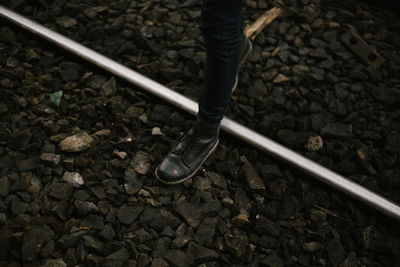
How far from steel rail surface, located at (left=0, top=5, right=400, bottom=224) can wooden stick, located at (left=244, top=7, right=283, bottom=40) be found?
1006 millimetres

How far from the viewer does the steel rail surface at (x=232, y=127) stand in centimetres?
→ 171

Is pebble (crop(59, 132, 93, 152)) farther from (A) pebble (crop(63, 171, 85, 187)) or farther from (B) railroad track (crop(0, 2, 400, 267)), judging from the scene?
(B) railroad track (crop(0, 2, 400, 267))

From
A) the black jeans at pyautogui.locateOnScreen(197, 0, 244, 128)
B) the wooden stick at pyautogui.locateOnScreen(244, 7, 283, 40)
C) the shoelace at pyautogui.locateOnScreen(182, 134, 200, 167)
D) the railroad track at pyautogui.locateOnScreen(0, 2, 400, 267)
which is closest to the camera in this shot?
the black jeans at pyautogui.locateOnScreen(197, 0, 244, 128)

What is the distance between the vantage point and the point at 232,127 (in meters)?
1.97

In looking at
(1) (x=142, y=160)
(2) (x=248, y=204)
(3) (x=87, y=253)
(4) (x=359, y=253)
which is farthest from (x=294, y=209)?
(3) (x=87, y=253)

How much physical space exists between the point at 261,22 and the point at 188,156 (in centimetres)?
158

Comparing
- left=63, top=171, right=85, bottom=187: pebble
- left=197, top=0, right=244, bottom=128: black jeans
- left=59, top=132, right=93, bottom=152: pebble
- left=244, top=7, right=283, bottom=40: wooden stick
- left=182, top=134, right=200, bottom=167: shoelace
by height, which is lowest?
left=63, top=171, right=85, bottom=187: pebble

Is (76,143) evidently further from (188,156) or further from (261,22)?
(261,22)

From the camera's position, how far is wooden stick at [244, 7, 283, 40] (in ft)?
8.79

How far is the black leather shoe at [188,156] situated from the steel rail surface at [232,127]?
0.19 m

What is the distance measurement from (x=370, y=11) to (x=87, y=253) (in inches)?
129

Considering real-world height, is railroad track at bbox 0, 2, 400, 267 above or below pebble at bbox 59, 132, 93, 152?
above

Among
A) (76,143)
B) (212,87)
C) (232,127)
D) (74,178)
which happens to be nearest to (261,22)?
(232,127)

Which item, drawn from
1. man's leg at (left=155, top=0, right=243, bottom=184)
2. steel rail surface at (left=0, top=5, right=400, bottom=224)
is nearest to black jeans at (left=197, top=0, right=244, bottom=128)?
man's leg at (left=155, top=0, right=243, bottom=184)
